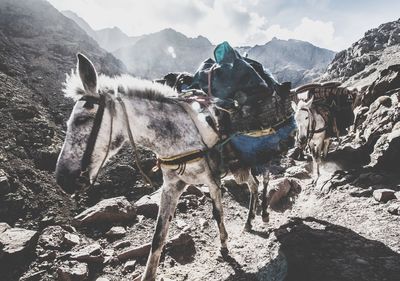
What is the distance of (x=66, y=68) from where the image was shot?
1033 inches

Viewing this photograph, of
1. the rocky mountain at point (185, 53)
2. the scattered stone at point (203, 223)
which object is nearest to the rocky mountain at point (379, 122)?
the scattered stone at point (203, 223)

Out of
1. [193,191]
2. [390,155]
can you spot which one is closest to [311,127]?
[390,155]

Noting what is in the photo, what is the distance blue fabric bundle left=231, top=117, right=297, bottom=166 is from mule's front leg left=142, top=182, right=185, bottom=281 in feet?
3.36

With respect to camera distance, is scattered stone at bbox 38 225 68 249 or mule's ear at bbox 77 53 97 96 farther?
scattered stone at bbox 38 225 68 249


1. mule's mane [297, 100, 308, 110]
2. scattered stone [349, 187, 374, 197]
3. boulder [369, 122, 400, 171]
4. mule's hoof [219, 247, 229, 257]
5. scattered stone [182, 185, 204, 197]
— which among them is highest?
mule's mane [297, 100, 308, 110]

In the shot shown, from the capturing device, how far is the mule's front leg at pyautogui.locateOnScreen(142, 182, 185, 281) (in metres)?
3.48

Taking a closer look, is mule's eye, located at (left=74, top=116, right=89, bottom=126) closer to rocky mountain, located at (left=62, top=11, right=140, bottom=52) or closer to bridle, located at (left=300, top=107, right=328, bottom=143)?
bridle, located at (left=300, top=107, right=328, bottom=143)

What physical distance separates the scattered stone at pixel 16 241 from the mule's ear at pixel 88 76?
2.81m

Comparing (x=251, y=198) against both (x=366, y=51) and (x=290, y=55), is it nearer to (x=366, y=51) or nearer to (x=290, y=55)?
(x=366, y=51)

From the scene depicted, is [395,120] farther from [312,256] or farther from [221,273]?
[221,273]

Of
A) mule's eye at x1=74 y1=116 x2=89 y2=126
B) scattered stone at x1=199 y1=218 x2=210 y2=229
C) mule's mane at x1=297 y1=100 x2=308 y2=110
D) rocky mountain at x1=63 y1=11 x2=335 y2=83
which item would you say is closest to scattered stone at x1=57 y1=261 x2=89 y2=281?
mule's eye at x1=74 y1=116 x2=89 y2=126

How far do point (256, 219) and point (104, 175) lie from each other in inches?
190

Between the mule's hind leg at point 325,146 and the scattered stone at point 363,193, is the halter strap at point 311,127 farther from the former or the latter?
the scattered stone at point 363,193

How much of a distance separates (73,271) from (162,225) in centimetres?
154
